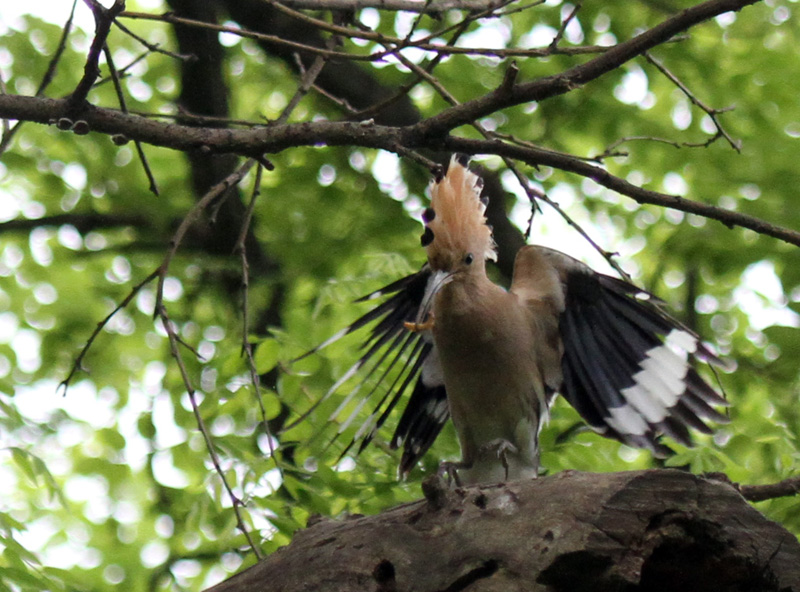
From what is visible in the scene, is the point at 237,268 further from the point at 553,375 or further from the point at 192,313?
the point at 553,375

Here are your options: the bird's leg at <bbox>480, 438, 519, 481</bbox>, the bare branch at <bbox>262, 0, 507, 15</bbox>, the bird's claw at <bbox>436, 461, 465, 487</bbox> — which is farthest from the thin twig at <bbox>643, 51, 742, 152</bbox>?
the bird's claw at <bbox>436, 461, 465, 487</bbox>

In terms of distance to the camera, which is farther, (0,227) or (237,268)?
(0,227)

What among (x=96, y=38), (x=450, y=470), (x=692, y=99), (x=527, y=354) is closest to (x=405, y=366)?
(x=527, y=354)

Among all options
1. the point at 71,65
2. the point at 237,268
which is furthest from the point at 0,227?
the point at 237,268

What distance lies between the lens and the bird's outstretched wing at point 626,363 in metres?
3.08

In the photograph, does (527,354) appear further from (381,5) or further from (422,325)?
(381,5)

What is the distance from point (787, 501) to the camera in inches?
116

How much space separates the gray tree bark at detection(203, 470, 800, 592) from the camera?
72.3 inches

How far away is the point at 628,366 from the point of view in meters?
3.26

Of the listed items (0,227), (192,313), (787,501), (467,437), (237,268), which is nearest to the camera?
(787,501)


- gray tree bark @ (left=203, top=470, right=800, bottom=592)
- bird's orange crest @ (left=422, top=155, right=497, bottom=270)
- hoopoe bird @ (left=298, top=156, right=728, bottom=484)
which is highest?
bird's orange crest @ (left=422, top=155, right=497, bottom=270)

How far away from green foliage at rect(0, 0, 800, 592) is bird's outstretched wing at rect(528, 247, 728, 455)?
0.16 m

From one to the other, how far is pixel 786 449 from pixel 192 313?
135 inches

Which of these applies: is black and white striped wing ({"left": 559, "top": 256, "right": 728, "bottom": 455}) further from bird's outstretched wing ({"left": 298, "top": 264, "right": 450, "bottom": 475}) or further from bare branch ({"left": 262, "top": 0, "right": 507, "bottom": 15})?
bare branch ({"left": 262, "top": 0, "right": 507, "bottom": 15})
